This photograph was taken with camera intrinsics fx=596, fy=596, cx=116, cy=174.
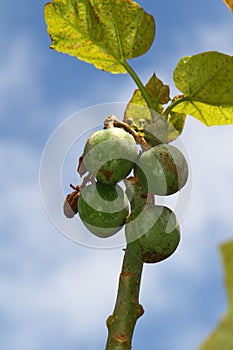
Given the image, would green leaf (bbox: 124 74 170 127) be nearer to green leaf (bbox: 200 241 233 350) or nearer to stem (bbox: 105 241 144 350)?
stem (bbox: 105 241 144 350)

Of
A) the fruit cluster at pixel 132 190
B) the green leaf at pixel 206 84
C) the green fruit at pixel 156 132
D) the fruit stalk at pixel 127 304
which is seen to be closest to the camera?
the fruit stalk at pixel 127 304

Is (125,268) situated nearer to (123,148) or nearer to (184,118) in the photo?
(123,148)

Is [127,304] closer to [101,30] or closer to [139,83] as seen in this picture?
[139,83]

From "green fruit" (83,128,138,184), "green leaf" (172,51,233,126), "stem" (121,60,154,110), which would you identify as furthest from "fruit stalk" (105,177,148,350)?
"green leaf" (172,51,233,126)

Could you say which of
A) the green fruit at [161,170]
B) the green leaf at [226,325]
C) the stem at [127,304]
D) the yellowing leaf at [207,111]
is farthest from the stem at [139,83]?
the green leaf at [226,325]

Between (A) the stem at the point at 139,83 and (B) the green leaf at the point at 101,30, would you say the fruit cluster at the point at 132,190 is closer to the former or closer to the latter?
(A) the stem at the point at 139,83

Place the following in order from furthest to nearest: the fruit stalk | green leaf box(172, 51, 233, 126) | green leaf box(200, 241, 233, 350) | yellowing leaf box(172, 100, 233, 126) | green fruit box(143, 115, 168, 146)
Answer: yellowing leaf box(172, 100, 233, 126), green leaf box(172, 51, 233, 126), green fruit box(143, 115, 168, 146), the fruit stalk, green leaf box(200, 241, 233, 350)
